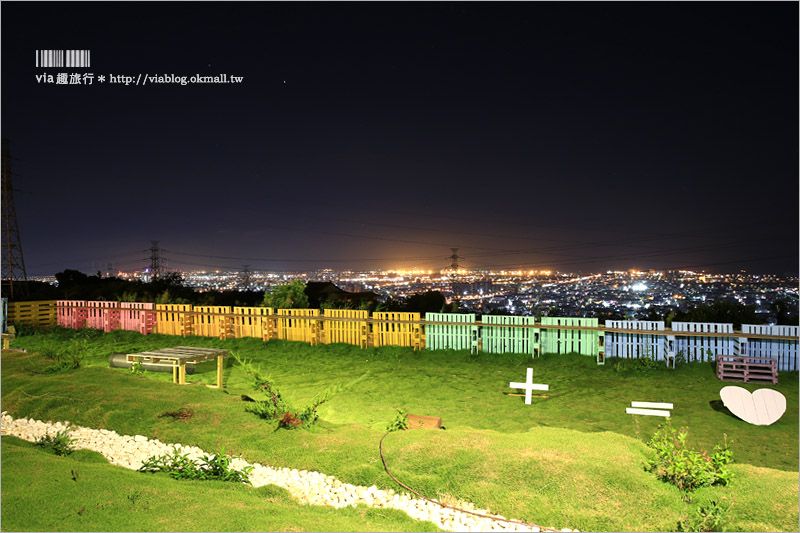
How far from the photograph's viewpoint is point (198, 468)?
233 inches

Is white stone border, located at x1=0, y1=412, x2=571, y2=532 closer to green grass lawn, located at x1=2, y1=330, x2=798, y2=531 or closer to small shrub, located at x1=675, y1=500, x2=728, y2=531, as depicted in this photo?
green grass lawn, located at x1=2, y1=330, x2=798, y2=531

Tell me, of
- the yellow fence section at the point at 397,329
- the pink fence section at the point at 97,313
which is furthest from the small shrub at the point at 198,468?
the pink fence section at the point at 97,313

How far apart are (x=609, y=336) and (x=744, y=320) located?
3.24 metres

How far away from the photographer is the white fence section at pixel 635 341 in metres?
11.5

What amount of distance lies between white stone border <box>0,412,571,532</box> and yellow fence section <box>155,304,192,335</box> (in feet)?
28.9

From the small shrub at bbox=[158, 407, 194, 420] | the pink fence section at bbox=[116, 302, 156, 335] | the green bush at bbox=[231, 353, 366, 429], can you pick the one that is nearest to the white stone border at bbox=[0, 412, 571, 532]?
the small shrub at bbox=[158, 407, 194, 420]

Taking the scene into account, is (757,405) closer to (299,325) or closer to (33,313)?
(299,325)

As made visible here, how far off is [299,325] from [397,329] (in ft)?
10.4

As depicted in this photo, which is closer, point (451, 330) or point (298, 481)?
point (298, 481)

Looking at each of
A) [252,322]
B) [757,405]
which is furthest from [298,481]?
[252,322]

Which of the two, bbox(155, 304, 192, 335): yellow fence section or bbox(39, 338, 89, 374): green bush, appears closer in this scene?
bbox(39, 338, 89, 374): green bush

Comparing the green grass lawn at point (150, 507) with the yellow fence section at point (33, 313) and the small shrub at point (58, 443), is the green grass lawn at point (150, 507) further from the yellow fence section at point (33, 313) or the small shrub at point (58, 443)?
the yellow fence section at point (33, 313)

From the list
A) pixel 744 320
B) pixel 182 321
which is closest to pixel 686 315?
pixel 744 320

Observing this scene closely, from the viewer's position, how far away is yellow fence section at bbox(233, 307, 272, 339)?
1551 centimetres
